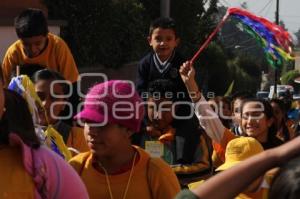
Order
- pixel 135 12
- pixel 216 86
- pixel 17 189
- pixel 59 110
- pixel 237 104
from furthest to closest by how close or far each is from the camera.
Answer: pixel 216 86, pixel 135 12, pixel 237 104, pixel 59 110, pixel 17 189

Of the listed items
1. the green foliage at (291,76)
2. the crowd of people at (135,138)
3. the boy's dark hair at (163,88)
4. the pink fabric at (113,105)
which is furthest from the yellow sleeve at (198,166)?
the green foliage at (291,76)

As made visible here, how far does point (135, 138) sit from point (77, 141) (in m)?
0.76

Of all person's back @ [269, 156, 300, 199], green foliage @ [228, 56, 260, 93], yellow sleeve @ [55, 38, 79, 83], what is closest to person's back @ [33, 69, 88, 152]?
yellow sleeve @ [55, 38, 79, 83]

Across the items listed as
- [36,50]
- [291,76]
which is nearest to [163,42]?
[36,50]

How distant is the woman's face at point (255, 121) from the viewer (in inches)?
195

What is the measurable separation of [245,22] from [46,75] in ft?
4.68

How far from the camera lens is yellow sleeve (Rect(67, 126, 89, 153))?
13.0 feet

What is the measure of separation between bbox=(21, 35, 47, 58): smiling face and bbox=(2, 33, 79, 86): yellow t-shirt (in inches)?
1.1

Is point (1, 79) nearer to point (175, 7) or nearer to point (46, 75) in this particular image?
point (46, 75)

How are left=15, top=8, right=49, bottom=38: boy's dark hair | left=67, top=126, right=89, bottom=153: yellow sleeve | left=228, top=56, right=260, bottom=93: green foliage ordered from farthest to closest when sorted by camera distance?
left=228, top=56, right=260, bottom=93: green foliage < left=15, top=8, right=49, bottom=38: boy's dark hair < left=67, top=126, right=89, bottom=153: yellow sleeve

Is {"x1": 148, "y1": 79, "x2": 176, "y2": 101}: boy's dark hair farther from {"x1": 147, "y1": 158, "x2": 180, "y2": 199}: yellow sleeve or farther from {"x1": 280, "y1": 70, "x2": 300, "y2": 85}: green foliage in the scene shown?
{"x1": 280, "y1": 70, "x2": 300, "y2": 85}: green foliage

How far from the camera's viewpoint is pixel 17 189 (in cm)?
225

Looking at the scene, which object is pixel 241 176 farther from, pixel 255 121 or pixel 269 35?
pixel 255 121

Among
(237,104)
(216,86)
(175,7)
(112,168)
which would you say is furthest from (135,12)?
(112,168)
